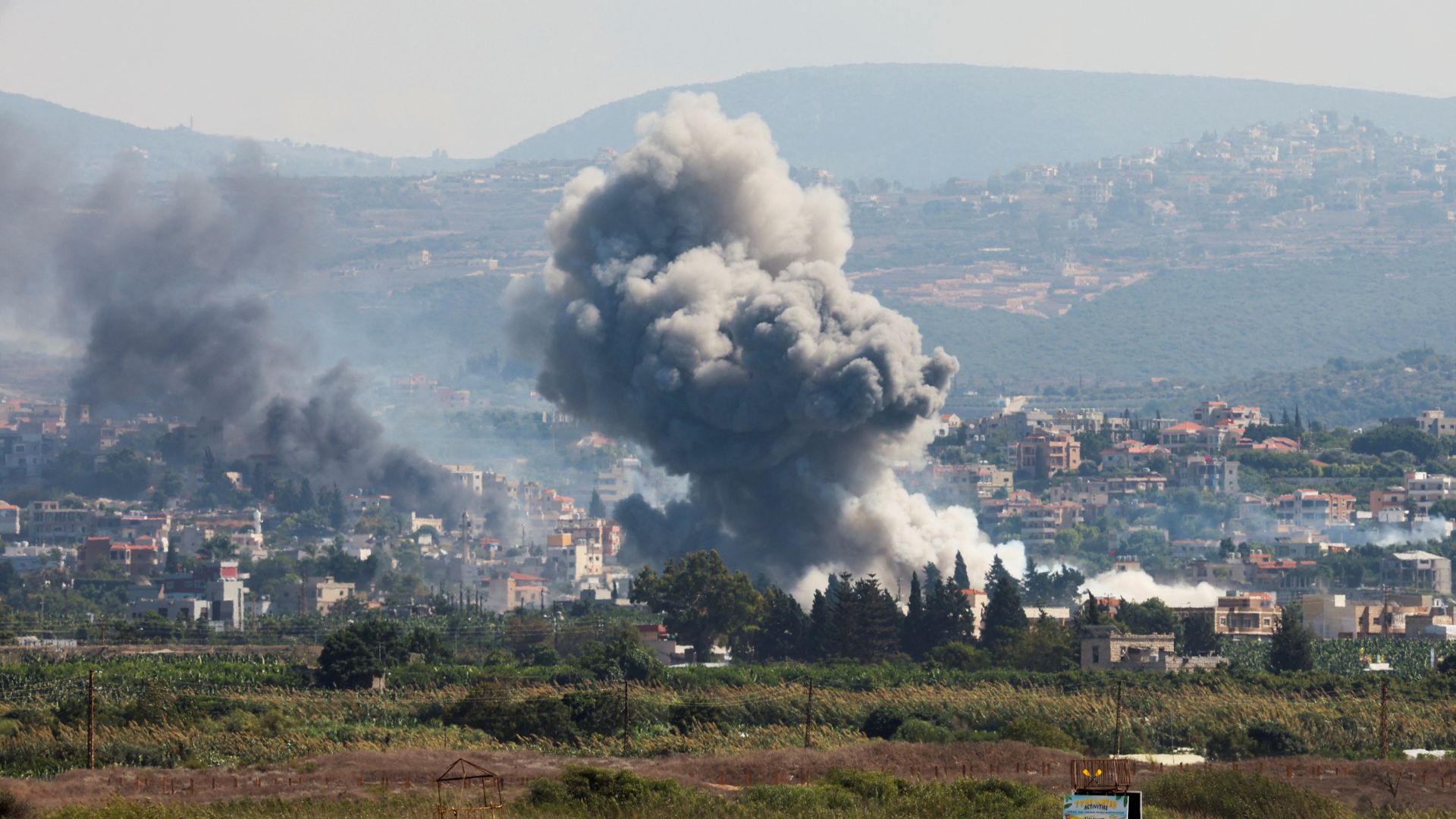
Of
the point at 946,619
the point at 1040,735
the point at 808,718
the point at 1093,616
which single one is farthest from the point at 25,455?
the point at 1040,735

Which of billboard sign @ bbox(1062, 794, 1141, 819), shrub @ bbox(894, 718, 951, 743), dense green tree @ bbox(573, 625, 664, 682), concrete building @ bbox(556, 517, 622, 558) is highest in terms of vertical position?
concrete building @ bbox(556, 517, 622, 558)

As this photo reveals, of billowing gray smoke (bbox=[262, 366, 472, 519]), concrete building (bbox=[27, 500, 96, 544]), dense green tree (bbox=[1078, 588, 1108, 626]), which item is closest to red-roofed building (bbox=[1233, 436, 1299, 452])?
billowing gray smoke (bbox=[262, 366, 472, 519])

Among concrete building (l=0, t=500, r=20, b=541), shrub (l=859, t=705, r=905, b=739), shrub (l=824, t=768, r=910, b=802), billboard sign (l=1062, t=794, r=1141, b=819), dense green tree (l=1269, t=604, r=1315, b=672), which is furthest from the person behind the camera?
concrete building (l=0, t=500, r=20, b=541)

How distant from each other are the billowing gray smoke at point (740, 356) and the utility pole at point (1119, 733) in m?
24.0

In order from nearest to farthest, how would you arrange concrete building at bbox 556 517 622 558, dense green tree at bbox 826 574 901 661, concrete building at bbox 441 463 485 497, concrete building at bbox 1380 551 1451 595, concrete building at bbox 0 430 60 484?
dense green tree at bbox 826 574 901 661, concrete building at bbox 1380 551 1451 595, concrete building at bbox 556 517 622 558, concrete building at bbox 441 463 485 497, concrete building at bbox 0 430 60 484

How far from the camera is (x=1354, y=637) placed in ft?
306

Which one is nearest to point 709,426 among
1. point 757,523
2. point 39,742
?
point 757,523

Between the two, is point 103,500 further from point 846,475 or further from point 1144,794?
point 1144,794

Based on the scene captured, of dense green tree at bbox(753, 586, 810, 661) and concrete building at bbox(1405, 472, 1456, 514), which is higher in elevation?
concrete building at bbox(1405, 472, 1456, 514)

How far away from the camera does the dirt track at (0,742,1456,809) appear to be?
1820 inches

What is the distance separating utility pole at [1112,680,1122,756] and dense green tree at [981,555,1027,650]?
14.3 meters

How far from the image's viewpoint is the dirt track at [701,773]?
46219 millimetres

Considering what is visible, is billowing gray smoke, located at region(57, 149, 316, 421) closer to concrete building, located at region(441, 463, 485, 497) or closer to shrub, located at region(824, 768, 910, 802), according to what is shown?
concrete building, located at region(441, 463, 485, 497)

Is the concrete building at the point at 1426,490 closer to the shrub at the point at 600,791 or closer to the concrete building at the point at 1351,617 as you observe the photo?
the concrete building at the point at 1351,617
